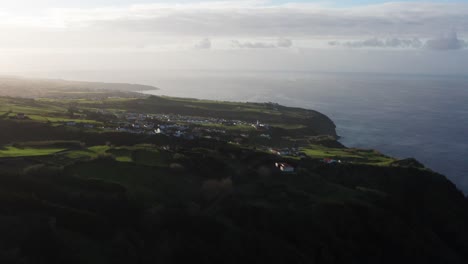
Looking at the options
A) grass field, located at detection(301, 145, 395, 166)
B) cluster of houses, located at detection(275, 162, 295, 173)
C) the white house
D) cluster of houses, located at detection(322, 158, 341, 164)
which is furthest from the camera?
grass field, located at detection(301, 145, 395, 166)

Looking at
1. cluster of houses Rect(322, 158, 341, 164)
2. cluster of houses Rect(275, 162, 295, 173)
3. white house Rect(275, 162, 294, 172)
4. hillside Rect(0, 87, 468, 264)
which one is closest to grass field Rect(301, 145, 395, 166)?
hillside Rect(0, 87, 468, 264)

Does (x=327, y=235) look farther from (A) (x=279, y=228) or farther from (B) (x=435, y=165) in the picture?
(B) (x=435, y=165)

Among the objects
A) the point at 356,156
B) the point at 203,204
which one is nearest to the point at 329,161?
the point at 356,156

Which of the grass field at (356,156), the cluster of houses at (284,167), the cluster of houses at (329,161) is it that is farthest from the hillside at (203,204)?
the grass field at (356,156)

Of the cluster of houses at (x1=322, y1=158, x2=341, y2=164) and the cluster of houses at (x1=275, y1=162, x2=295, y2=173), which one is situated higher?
the cluster of houses at (x1=322, y1=158, x2=341, y2=164)

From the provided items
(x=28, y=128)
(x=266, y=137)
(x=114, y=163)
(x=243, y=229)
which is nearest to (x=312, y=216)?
(x=243, y=229)

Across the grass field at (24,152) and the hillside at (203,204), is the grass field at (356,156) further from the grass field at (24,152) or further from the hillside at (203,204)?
the grass field at (24,152)

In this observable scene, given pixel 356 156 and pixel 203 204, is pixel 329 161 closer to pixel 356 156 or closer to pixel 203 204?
pixel 356 156

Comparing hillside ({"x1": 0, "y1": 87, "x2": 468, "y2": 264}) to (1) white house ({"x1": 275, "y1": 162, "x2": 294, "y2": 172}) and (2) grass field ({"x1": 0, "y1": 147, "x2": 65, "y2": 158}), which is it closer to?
(2) grass field ({"x1": 0, "y1": 147, "x2": 65, "y2": 158})

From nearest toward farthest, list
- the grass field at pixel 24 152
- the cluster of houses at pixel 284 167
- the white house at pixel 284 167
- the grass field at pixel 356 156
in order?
1. the grass field at pixel 24 152
2. the cluster of houses at pixel 284 167
3. the white house at pixel 284 167
4. the grass field at pixel 356 156
